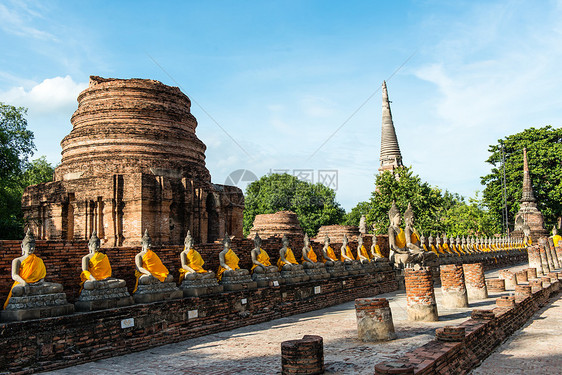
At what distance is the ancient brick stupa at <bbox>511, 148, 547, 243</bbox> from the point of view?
41531 millimetres

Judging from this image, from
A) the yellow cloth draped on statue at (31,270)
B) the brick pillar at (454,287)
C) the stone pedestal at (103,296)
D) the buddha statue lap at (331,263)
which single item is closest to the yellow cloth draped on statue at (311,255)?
the buddha statue lap at (331,263)

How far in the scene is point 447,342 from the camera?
6957mm

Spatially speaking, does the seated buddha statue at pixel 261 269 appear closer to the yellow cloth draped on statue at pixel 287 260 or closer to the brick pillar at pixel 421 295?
the yellow cloth draped on statue at pixel 287 260

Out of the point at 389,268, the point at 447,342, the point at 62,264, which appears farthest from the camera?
the point at 389,268

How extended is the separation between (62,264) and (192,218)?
22.8 feet

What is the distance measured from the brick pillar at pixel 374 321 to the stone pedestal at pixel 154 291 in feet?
11.3

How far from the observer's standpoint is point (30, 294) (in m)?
7.12

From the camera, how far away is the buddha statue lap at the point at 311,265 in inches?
537

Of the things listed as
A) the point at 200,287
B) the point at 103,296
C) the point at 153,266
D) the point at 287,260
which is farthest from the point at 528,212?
the point at 103,296

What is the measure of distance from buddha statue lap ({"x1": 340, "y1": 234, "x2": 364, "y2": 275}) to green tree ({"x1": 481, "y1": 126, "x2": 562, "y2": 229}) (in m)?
33.5

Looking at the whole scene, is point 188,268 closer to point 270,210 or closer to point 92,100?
point 92,100

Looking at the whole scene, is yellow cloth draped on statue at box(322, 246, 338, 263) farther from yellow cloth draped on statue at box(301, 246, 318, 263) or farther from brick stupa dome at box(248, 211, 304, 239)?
brick stupa dome at box(248, 211, 304, 239)

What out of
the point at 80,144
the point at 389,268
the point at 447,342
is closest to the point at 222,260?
the point at 447,342

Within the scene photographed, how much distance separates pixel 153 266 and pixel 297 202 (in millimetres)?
41557
